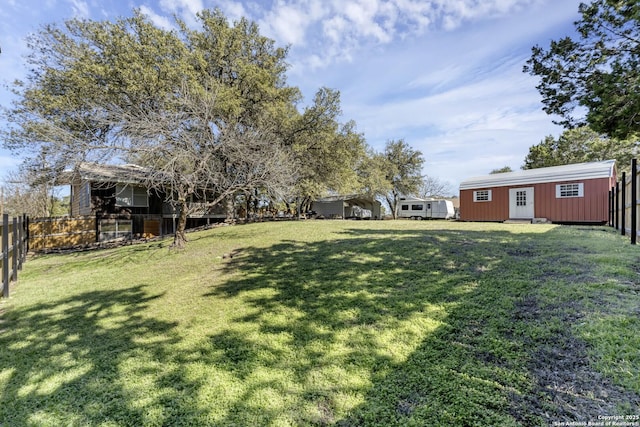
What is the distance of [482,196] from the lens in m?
17.2

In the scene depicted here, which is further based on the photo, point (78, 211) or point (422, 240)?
point (78, 211)

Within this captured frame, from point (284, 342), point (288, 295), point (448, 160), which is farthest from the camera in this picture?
point (448, 160)

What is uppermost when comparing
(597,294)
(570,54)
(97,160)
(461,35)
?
(461,35)

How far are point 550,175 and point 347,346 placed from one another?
16.6 meters

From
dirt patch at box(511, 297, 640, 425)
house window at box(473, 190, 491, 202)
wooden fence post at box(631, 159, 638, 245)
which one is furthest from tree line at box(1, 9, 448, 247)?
wooden fence post at box(631, 159, 638, 245)

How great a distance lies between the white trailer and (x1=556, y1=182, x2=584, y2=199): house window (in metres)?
14.4

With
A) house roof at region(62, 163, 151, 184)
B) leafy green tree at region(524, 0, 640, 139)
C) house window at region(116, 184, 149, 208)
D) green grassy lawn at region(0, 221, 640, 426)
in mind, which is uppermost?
leafy green tree at region(524, 0, 640, 139)

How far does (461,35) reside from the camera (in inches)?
344

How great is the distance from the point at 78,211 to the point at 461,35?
21479mm

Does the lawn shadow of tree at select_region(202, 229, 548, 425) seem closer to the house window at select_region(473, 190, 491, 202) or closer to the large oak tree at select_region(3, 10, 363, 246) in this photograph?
the large oak tree at select_region(3, 10, 363, 246)

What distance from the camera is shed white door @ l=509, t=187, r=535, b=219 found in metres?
15.2

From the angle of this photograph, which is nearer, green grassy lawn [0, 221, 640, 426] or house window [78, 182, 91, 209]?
green grassy lawn [0, 221, 640, 426]

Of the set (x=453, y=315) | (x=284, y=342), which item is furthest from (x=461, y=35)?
(x=284, y=342)

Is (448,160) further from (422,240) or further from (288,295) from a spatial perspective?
(288,295)
